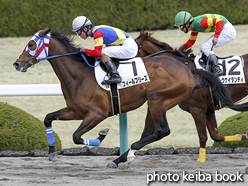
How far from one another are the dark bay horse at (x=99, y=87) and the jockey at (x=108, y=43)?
19 cm

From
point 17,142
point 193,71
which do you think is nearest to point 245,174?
point 193,71

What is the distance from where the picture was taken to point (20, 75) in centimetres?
1128

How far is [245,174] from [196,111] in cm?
108

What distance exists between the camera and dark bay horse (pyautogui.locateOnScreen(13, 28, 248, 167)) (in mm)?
4449

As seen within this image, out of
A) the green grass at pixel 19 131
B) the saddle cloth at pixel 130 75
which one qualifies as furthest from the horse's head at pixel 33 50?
the green grass at pixel 19 131

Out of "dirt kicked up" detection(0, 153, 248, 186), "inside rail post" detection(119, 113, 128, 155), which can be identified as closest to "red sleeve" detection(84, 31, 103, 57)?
"inside rail post" detection(119, 113, 128, 155)

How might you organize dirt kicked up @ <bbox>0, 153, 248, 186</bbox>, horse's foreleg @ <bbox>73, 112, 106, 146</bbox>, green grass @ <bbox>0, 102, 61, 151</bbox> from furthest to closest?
green grass @ <bbox>0, 102, 61, 151</bbox> → horse's foreleg @ <bbox>73, 112, 106, 146</bbox> → dirt kicked up @ <bbox>0, 153, 248, 186</bbox>

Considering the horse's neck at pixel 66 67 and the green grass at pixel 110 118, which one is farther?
the green grass at pixel 110 118

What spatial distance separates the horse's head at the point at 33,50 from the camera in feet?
14.7

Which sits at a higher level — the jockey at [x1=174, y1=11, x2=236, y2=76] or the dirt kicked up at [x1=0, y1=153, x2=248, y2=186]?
the jockey at [x1=174, y1=11, x2=236, y2=76]

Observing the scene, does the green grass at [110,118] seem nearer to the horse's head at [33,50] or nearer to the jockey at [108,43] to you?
the jockey at [108,43]

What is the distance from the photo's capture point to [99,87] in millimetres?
4465

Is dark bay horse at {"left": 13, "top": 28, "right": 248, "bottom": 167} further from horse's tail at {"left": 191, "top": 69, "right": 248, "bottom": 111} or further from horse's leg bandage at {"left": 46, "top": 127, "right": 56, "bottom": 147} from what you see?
horse's tail at {"left": 191, "top": 69, "right": 248, "bottom": 111}

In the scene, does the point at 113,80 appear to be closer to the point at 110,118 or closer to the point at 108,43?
the point at 108,43
